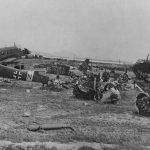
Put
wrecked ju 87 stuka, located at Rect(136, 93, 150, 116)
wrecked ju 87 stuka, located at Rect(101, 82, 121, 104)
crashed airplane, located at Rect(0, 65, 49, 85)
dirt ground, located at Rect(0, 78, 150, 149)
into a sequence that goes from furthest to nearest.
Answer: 1. crashed airplane, located at Rect(0, 65, 49, 85)
2. wrecked ju 87 stuka, located at Rect(101, 82, 121, 104)
3. wrecked ju 87 stuka, located at Rect(136, 93, 150, 116)
4. dirt ground, located at Rect(0, 78, 150, 149)

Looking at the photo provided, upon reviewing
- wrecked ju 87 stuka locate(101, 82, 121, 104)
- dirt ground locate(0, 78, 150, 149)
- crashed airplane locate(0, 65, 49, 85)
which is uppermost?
crashed airplane locate(0, 65, 49, 85)

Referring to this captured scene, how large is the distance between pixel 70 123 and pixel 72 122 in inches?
7.5

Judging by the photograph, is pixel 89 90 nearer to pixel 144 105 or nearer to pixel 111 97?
pixel 111 97

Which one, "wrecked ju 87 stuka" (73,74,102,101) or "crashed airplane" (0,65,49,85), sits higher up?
"crashed airplane" (0,65,49,85)

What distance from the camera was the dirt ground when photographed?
33.3ft

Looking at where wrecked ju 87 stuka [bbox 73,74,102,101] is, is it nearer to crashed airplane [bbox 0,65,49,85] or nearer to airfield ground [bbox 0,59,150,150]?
airfield ground [bbox 0,59,150,150]

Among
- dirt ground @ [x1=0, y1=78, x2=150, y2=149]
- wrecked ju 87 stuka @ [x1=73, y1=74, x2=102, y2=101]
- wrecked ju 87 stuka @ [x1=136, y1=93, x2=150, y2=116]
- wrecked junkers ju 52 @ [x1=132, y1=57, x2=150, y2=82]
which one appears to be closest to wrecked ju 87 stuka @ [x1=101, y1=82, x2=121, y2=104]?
dirt ground @ [x1=0, y1=78, x2=150, y2=149]

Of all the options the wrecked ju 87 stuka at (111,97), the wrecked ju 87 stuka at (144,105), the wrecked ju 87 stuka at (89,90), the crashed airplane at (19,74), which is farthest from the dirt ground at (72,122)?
the crashed airplane at (19,74)

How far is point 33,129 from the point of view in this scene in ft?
36.4

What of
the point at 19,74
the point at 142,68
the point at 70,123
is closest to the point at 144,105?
the point at 70,123

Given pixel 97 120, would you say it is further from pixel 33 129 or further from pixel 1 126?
pixel 1 126

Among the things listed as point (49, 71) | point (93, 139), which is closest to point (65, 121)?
point (93, 139)

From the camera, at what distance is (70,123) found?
12.5m

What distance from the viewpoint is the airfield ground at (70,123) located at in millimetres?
9898
